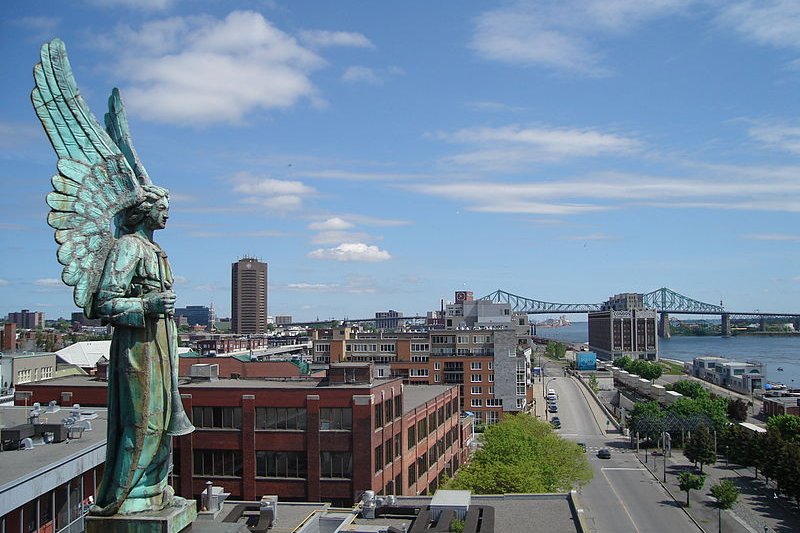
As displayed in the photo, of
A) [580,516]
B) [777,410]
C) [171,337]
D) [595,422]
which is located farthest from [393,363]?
[171,337]

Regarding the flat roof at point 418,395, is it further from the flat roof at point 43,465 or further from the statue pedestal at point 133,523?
the statue pedestal at point 133,523

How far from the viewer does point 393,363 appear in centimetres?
9006

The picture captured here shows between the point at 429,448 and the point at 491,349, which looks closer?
the point at 429,448

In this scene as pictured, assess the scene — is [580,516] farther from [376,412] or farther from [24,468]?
[24,468]

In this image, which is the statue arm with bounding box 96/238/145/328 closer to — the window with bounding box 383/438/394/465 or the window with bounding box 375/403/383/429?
the window with bounding box 375/403/383/429

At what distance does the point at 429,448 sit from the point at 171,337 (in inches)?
1705

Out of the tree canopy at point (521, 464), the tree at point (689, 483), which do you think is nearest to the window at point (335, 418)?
the tree canopy at point (521, 464)

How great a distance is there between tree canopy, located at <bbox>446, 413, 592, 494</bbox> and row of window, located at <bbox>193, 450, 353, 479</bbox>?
6.93 metres

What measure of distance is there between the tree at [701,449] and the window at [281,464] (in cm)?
4251

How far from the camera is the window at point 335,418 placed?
41.0 meters

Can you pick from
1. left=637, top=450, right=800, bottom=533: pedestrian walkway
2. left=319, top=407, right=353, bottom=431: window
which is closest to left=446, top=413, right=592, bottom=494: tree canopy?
left=319, top=407, right=353, bottom=431: window

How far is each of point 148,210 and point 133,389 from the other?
10.6 feet

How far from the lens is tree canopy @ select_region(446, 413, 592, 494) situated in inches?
1645

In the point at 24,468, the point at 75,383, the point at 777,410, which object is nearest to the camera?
the point at 24,468
